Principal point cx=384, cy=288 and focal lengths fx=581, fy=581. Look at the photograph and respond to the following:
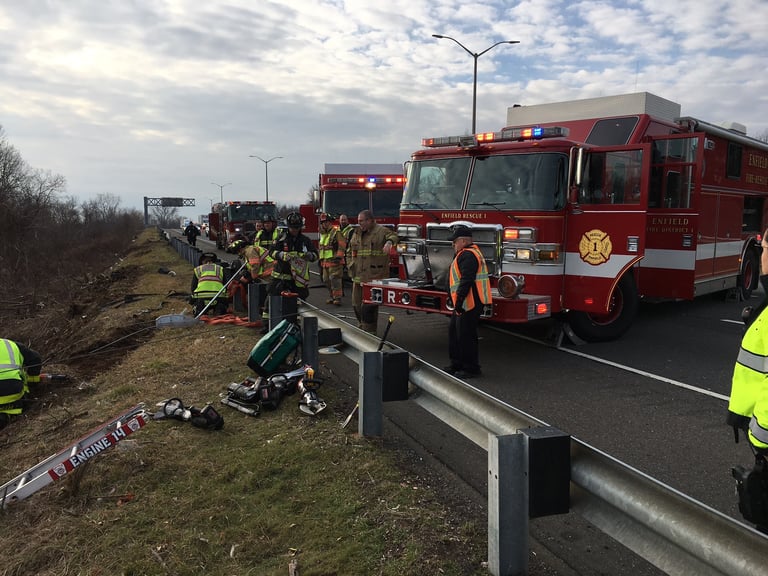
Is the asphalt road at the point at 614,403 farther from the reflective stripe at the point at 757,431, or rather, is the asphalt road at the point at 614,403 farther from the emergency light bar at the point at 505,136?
the emergency light bar at the point at 505,136

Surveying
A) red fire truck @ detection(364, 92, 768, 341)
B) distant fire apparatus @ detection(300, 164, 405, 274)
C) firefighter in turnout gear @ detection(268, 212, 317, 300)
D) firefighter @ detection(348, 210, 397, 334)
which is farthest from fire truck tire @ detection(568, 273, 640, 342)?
distant fire apparatus @ detection(300, 164, 405, 274)

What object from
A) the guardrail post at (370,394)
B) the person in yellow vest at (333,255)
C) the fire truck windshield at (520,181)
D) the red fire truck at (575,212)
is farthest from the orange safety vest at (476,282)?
the person in yellow vest at (333,255)

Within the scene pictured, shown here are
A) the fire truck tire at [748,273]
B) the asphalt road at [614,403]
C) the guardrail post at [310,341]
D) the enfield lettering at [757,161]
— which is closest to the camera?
the asphalt road at [614,403]

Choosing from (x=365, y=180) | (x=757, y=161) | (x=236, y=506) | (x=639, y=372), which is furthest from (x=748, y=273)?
(x=236, y=506)

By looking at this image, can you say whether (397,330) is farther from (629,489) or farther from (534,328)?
(629,489)

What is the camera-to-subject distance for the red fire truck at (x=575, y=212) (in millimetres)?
6891

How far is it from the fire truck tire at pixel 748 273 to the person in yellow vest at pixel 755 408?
9925 mm

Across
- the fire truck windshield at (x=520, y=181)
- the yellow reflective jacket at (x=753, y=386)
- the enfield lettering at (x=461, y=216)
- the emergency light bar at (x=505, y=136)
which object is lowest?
the yellow reflective jacket at (x=753, y=386)

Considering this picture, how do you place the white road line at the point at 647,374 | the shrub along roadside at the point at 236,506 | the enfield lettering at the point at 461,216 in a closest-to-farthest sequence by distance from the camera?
the shrub along roadside at the point at 236,506, the white road line at the point at 647,374, the enfield lettering at the point at 461,216

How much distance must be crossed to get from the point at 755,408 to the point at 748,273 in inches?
432

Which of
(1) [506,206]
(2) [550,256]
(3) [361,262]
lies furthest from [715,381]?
(3) [361,262]

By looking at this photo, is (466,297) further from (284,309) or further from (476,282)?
(284,309)

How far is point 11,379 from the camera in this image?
19.8ft

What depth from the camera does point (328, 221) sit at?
12016mm
